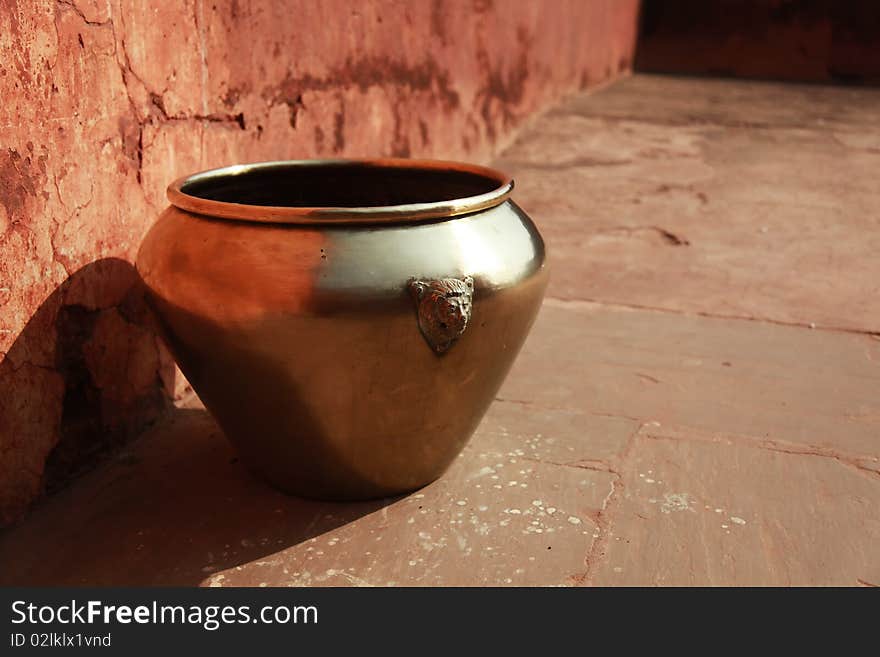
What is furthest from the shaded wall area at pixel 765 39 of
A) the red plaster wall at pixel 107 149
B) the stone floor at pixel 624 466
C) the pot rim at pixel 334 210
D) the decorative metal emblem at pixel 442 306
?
the decorative metal emblem at pixel 442 306

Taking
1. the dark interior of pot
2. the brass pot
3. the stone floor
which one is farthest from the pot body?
→ the dark interior of pot

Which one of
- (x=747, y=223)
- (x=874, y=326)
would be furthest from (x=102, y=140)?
(x=747, y=223)

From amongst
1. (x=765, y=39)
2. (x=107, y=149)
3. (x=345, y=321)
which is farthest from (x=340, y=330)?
(x=765, y=39)

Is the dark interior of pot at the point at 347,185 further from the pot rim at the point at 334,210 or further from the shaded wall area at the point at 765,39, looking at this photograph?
the shaded wall area at the point at 765,39

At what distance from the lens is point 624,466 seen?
1.85 m

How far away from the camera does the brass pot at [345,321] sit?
1443 mm

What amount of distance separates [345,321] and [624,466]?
72cm

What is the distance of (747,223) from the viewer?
3.48m

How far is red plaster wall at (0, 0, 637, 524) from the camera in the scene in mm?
1561

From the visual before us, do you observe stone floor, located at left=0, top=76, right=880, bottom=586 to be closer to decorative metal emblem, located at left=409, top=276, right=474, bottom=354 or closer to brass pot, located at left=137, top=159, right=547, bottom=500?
brass pot, located at left=137, top=159, right=547, bottom=500

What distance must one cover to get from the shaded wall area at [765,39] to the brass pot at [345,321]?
5.35 meters

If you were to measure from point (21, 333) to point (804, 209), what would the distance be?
9.68ft

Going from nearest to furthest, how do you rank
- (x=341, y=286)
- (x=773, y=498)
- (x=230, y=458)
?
1. (x=341, y=286)
2. (x=773, y=498)
3. (x=230, y=458)

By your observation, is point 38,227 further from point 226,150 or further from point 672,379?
point 672,379
